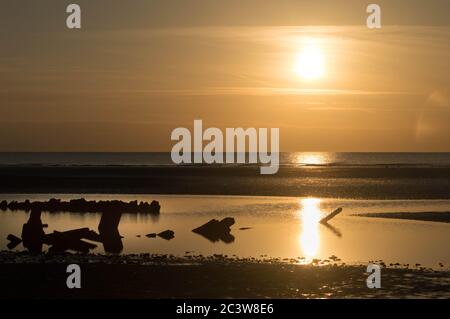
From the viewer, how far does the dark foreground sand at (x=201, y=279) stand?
22119 mm

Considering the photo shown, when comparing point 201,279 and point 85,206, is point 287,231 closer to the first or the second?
point 201,279

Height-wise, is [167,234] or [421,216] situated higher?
[421,216]

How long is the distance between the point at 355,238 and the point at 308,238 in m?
2.46

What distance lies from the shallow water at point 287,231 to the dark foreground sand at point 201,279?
2.98 meters

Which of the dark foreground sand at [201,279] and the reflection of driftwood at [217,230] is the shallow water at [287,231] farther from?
the dark foreground sand at [201,279]

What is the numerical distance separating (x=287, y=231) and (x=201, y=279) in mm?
16311

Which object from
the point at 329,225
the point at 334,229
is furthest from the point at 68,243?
the point at 329,225

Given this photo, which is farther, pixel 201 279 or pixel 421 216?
pixel 421 216

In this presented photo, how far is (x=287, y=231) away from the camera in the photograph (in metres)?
40.0

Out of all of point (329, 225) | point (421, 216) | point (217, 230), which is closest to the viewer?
Answer: point (217, 230)

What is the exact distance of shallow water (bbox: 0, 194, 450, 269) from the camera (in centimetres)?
3148

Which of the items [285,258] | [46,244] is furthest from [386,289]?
[46,244]
